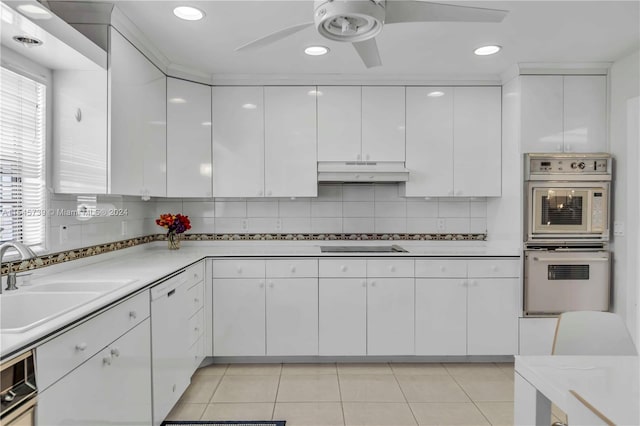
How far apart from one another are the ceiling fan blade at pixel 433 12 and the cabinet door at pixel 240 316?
7.23 ft

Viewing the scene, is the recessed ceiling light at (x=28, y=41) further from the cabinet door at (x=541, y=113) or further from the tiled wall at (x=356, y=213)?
the cabinet door at (x=541, y=113)

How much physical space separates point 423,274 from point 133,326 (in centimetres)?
214

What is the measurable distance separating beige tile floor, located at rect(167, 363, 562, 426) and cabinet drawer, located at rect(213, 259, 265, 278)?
741 millimetres

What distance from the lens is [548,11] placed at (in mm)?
2244

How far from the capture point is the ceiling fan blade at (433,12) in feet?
4.93

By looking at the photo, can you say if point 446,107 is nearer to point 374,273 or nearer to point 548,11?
point 548,11

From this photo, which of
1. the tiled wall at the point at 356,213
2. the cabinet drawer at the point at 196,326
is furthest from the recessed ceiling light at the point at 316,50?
the cabinet drawer at the point at 196,326

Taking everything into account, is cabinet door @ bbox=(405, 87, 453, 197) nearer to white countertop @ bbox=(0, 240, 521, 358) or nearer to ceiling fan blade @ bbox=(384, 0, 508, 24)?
white countertop @ bbox=(0, 240, 521, 358)

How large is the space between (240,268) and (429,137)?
1.94m

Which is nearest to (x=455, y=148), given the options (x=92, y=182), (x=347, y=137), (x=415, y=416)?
(x=347, y=137)

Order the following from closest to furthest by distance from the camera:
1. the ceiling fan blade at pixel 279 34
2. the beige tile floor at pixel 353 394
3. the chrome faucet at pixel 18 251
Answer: the chrome faucet at pixel 18 251 → the ceiling fan blade at pixel 279 34 → the beige tile floor at pixel 353 394

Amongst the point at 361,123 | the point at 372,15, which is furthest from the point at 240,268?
the point at 372,15

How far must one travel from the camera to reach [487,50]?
2.81 meters

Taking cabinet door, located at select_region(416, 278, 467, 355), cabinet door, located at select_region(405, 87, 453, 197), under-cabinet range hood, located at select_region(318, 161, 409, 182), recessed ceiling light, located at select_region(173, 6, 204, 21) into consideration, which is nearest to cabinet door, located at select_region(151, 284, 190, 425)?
under-cabinet range hood, located at select_region(318, 161, 409, 182)
